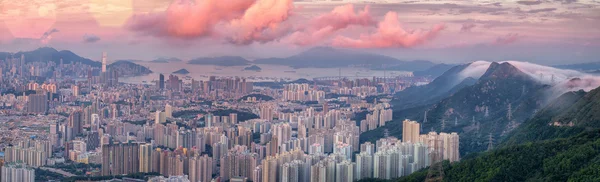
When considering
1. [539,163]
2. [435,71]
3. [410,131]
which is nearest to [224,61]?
[410,131]

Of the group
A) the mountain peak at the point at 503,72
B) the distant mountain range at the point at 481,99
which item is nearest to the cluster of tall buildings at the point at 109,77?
the distant mountain range at the point at 481,99

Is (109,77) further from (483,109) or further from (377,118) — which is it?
(483,109)

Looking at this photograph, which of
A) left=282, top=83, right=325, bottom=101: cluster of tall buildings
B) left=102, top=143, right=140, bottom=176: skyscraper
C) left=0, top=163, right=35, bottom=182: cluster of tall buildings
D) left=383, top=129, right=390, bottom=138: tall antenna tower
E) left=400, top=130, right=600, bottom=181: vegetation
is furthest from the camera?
left=282, top=83, right=325, bottom=101: cluster of tall buildings

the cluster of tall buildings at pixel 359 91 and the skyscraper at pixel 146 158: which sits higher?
the cluster of tall buildings at pixel 359 91

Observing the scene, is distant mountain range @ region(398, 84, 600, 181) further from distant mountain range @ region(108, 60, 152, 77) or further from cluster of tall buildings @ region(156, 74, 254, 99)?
distant mountain range @ region(108, 60, 152, 77)

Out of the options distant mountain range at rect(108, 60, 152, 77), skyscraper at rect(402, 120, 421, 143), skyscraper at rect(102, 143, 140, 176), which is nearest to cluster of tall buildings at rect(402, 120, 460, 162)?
skyscraper at rect(402, 120, 421, 143)

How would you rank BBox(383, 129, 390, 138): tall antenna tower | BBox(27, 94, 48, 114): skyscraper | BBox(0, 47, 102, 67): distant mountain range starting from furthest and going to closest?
BBox(27, 94, 48, 114): skyscraper, BBox(0, 47, 102, 67): distant mountain range, BBox(383, 129, 390, 138): tall antenna tower

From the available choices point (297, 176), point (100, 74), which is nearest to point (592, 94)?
point (297, 176)

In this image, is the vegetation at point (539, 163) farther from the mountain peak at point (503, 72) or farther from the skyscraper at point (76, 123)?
the skyscraper at point (76, 123)

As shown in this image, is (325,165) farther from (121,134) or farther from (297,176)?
(121,134)
